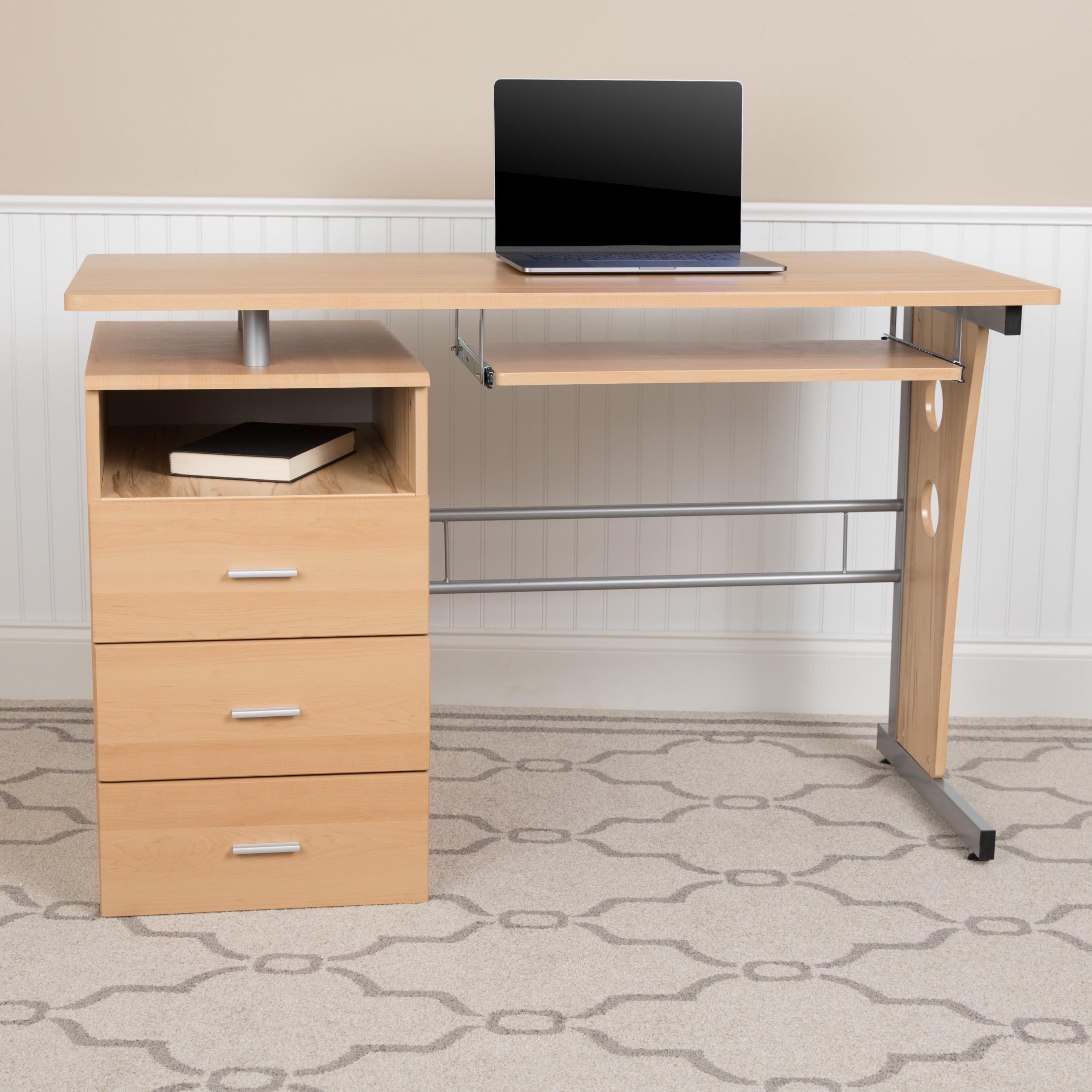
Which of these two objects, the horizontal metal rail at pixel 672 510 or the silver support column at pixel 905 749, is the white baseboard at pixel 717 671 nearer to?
the silver support column at pixel 905 749

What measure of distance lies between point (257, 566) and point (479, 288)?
0.46 metres

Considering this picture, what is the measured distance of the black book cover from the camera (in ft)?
5.86

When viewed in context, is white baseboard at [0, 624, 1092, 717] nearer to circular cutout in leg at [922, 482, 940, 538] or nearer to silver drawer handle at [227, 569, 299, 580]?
circular cutout in leg at [922, 482, 940, 538]

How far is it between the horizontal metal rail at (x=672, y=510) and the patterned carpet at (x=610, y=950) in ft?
1.48

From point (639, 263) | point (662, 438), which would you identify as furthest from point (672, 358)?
point (662, 438)

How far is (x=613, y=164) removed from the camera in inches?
79.1

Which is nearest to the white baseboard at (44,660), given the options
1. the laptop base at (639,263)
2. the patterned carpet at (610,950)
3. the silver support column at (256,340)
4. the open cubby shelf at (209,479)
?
the patterned carpet at (610,950)

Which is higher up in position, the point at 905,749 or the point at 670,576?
the point at 670,576

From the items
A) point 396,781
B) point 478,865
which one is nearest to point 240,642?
point 396,781

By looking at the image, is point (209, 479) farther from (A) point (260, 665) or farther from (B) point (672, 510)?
(B) point (672, 510)

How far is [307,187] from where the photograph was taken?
7.91 ft

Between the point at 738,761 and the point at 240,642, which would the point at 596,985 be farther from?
the point at 738,761

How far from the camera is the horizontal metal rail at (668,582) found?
2186mm

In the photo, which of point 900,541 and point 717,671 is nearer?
point 900,541
